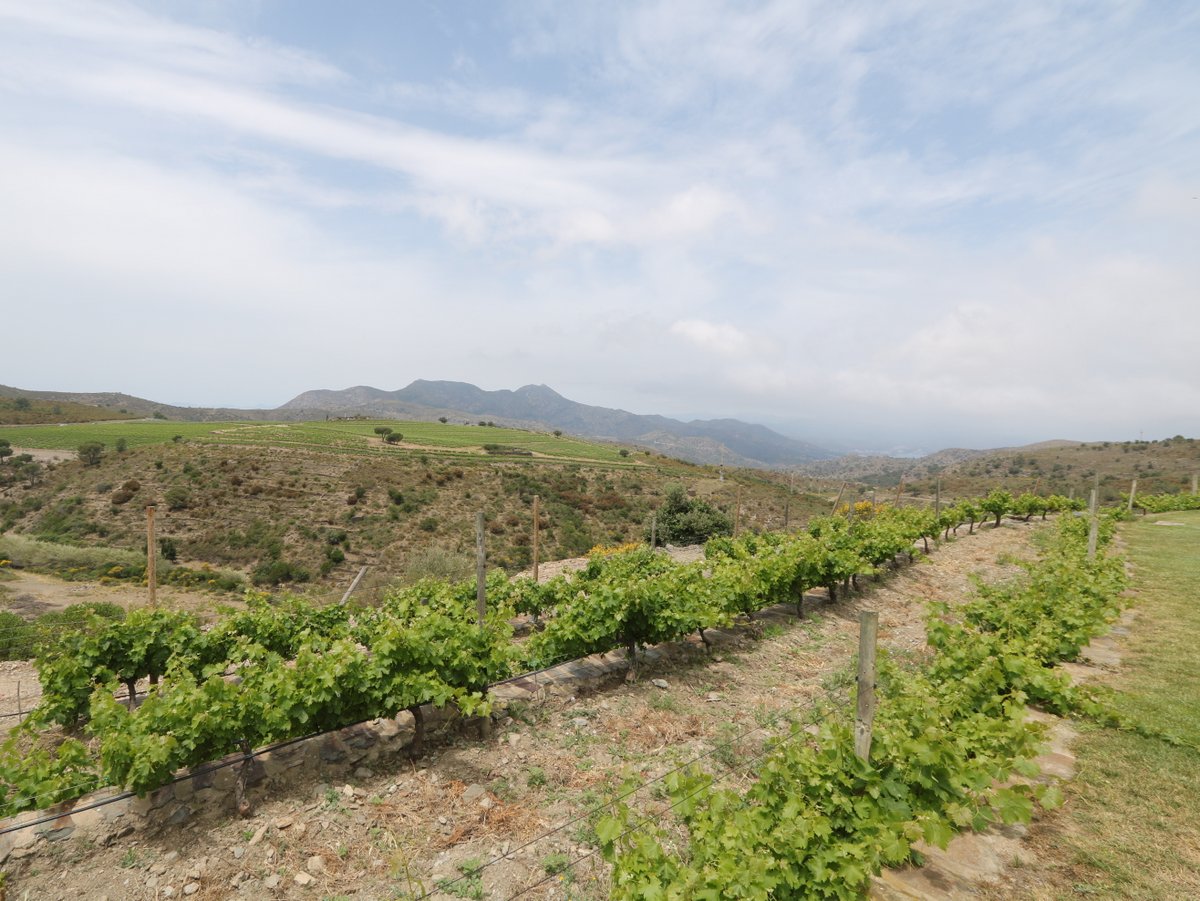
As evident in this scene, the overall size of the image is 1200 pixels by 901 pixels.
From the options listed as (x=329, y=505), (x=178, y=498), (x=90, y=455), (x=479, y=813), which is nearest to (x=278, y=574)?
(x=329, y=505)

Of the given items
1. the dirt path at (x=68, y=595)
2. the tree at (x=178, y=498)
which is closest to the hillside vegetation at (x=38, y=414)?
the tree at (x=178, y=498)

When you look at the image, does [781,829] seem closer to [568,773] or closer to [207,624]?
[568,773]

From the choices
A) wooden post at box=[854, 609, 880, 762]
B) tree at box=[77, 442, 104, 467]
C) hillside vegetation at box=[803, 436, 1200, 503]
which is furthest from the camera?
hillside vegetation at box=[803, 436, 1200, 503]

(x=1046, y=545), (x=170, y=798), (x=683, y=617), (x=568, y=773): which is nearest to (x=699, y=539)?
(x=1046, y=545)

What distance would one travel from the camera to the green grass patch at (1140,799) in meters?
3.46

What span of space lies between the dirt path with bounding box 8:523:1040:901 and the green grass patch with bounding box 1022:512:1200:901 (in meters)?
2.76

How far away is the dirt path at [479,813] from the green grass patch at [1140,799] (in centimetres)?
276

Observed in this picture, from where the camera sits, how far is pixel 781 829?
3.49 m

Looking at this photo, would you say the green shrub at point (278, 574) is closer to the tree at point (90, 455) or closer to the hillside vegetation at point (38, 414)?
the tree at point (90, 455)

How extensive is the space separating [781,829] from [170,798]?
5.51 m

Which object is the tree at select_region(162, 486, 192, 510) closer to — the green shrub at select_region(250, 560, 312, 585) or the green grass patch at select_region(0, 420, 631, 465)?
the green shrub at select_region(250, 560, 312, 585)

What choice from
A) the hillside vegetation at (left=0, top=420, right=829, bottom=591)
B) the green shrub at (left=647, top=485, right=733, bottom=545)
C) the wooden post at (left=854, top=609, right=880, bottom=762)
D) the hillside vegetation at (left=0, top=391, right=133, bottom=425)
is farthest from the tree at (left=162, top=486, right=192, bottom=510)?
the hillside vegetation at (left=0, top=391, right=133, bottom=425)

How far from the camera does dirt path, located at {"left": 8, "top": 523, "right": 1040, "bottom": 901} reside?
14.0 ft

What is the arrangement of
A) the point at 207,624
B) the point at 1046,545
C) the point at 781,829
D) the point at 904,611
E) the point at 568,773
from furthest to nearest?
the point at 1046,545 → the point at 207,624 → the point at 904,611 → the point at 568,773 → the point at 781,829
